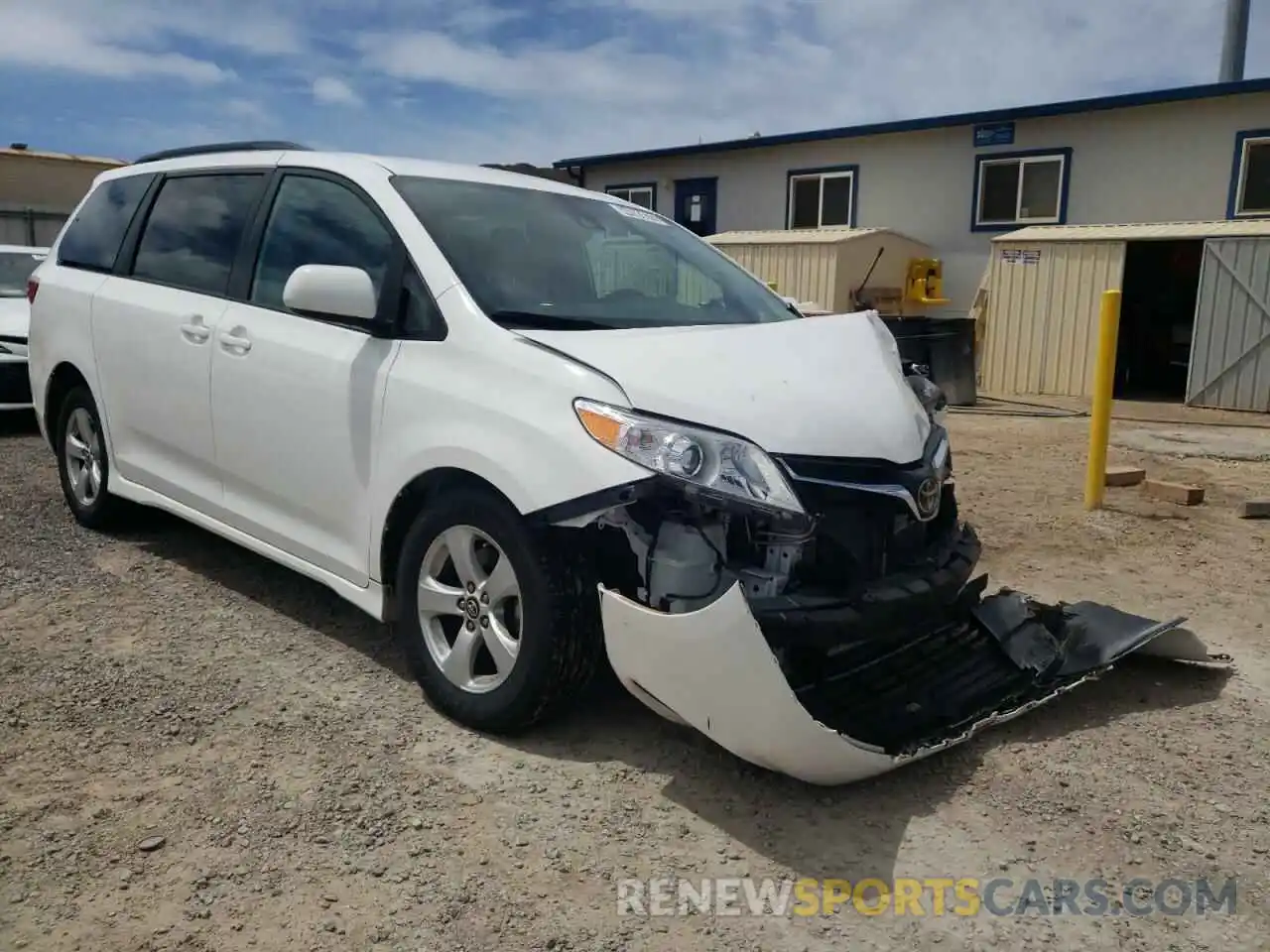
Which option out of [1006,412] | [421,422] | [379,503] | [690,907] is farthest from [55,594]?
[1006,412]

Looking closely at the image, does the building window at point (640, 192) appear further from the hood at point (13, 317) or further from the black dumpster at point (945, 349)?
the hood at point (13, 317)

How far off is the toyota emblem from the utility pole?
23.1 metres

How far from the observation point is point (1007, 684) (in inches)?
131

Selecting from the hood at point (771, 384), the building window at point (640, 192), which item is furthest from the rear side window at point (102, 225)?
the building window at point (640, 192)

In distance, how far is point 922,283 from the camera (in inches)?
669

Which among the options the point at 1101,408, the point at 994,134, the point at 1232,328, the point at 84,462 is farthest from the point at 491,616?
the point at 994,134

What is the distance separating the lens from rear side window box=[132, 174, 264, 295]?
4.28 m

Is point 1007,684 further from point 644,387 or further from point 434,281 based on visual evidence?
point 434,281

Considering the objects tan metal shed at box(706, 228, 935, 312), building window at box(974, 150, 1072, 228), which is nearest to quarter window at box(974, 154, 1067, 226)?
building window at box(974, 150, 1072, 228)

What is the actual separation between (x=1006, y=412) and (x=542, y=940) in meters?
11.0

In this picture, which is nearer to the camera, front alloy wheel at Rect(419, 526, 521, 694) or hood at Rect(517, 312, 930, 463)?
hood at Rect(517, 312, 930, 463)

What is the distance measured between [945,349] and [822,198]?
7396mm

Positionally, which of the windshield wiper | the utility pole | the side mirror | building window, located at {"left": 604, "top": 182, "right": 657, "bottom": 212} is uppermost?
the utility pole

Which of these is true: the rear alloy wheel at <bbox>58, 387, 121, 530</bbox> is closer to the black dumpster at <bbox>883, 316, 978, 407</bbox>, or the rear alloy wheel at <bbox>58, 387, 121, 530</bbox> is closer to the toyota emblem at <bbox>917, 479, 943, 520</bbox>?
the toyota emblem at <bbox>917, 479, 943, 520</bbox>
